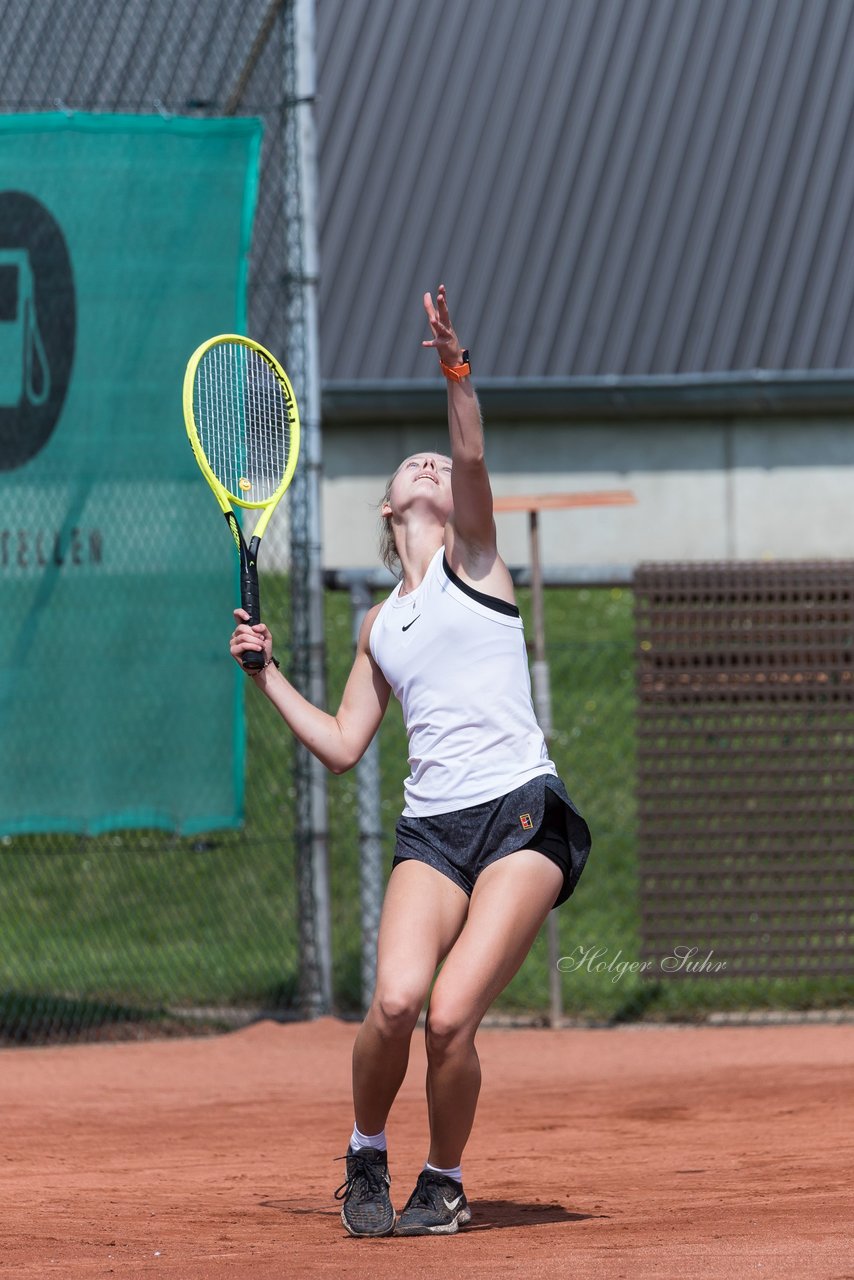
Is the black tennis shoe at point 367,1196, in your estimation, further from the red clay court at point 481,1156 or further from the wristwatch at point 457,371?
the wristwatch at point 457,371

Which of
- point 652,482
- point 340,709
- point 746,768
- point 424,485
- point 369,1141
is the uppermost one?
point 652,482

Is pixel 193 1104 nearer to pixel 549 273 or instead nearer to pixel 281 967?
pixel 281 967

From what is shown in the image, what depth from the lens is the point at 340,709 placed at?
4316 mm

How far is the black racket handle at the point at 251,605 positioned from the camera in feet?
13.6

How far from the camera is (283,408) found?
516cm

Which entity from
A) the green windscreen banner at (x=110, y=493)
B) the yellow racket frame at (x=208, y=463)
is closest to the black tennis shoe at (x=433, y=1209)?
the yellow racket frame at (x=208, y=463)

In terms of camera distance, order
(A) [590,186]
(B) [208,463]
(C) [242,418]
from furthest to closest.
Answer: (A) [590,186] → (C) [242,418] → (B) [208,463]

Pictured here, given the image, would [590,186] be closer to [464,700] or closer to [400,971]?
[464,700]

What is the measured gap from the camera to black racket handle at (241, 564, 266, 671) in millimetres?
4141

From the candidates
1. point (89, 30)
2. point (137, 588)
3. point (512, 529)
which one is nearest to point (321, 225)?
point (512, 529)

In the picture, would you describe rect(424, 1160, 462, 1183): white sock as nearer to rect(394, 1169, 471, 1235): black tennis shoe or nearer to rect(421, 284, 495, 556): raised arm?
rect(394, 1169, 471, 1235): black tennis shoe

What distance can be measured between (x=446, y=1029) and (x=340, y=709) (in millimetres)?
872

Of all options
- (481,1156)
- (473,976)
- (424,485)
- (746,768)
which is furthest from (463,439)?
(746,768)

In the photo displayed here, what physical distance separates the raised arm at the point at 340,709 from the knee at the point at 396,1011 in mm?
627
